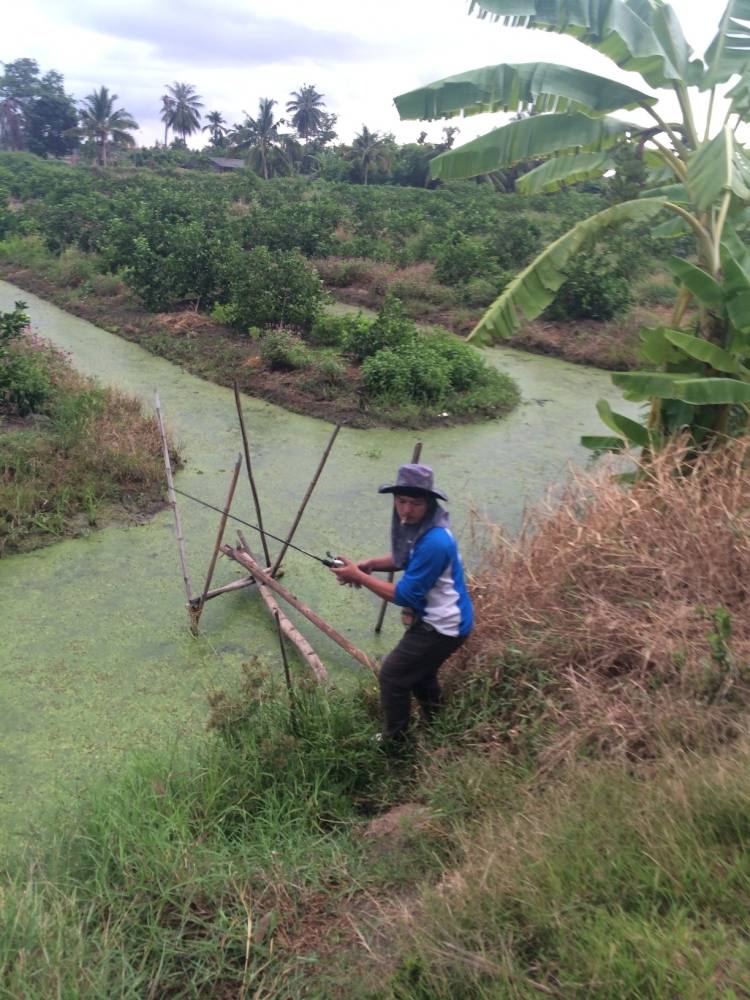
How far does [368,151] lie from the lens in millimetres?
30047

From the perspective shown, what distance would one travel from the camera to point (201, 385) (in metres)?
8.68

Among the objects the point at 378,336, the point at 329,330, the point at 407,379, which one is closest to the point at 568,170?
the point at 407,379

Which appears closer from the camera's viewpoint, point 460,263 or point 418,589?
point 418,589

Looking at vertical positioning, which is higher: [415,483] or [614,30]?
[614,30]

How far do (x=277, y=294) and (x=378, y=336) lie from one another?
1859mm

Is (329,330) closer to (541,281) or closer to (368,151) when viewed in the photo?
(541,281)

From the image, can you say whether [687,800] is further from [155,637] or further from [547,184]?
[547,184]

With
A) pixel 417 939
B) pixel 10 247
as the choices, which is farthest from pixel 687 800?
pixel 10 247

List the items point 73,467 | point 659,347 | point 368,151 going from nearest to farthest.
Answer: point 659,347
point 73,467
point 368,151

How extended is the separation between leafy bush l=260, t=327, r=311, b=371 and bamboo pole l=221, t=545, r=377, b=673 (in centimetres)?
430

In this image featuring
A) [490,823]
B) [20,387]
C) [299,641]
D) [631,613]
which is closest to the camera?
[490,823]

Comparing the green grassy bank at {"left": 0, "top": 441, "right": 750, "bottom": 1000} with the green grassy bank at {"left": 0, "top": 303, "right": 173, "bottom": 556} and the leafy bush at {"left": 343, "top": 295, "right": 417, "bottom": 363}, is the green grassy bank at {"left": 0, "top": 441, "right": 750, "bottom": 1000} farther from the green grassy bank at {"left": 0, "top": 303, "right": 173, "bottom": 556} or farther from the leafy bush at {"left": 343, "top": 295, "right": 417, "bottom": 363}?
the leafy bush at {"left": 343, "top": 295, "right": 417, "bottom": 363}

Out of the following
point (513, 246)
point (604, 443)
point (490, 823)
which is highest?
point (513, 246)

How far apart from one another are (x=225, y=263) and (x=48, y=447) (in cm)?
590
